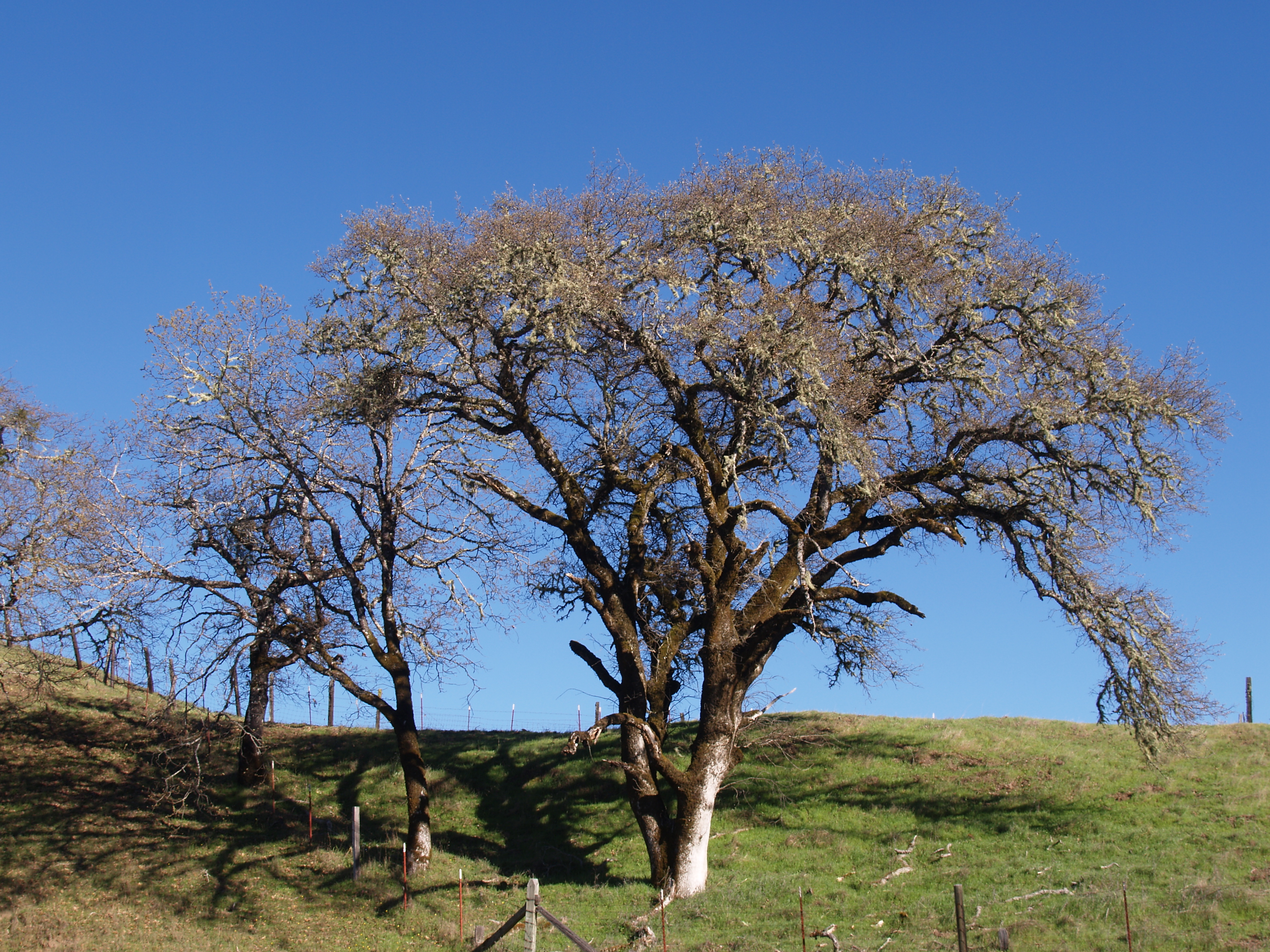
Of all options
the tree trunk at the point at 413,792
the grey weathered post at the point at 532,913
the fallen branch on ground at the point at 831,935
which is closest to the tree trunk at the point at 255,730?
the tree trunk at the point at 413,792

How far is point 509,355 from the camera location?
19562 millimetres

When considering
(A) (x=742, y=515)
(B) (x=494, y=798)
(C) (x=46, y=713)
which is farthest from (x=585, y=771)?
(C) (x=46, y=713)

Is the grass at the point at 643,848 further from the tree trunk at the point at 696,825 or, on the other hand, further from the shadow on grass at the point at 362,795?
the tree trunk at the point at 696,825

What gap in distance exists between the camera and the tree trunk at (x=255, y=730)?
2277 centimetres

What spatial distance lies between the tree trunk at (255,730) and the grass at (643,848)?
2.04 feet

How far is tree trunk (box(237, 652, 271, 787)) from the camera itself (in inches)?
896

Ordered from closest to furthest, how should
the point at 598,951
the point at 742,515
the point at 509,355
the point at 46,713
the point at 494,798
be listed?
the point at 598,951 < the point at 742,515 < the point at 509,355 < the point at 494,798 < the point at 46,713

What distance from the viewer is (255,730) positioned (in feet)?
79.6

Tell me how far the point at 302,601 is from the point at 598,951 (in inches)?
368

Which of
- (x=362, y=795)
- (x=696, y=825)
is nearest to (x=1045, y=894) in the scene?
(x=696, y=825)

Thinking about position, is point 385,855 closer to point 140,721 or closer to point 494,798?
point 494,798

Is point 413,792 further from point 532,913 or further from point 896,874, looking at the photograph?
point 896,874

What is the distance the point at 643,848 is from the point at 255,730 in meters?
9.56

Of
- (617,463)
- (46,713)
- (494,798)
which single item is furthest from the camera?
(46,713)
